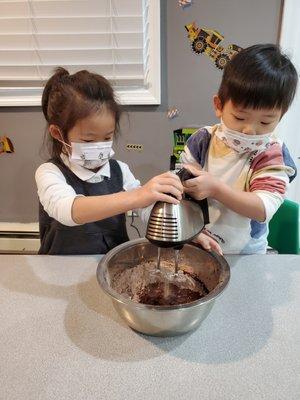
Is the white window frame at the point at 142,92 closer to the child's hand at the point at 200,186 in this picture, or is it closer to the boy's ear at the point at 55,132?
the boy's ear at the point at 55,132

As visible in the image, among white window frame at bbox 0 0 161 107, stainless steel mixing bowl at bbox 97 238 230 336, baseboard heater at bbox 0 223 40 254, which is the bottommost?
baseboard heater at bbox 0 223 40 254

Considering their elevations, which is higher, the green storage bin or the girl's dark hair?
the girl's dark hair

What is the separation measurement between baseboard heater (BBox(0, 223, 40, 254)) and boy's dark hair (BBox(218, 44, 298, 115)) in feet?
4.75

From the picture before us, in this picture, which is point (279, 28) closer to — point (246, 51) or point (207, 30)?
point (207, 30)

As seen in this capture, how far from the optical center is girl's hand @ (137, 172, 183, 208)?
56 centimetres

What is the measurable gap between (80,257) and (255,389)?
0.52 metres

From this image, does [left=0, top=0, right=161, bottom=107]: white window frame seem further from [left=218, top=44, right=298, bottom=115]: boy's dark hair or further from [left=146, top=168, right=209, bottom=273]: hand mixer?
[left=146, top=168, right=209, bottom=273]: hand mixer

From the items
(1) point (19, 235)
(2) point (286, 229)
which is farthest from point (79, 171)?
(1) point (19, 235)

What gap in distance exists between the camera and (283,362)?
0.56m

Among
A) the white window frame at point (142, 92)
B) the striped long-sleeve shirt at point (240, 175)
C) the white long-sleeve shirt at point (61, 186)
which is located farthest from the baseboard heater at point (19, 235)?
the striped long-sleeve shirt at point (240, 175)

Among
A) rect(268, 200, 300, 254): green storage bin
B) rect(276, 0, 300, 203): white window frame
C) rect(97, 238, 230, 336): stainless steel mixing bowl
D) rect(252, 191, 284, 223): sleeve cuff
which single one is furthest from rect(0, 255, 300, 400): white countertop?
rect(276, 0, 300, 203): white window frame

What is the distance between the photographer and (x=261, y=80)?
2.26ft

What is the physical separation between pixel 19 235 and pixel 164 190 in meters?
1.49

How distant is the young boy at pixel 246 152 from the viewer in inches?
27.3
